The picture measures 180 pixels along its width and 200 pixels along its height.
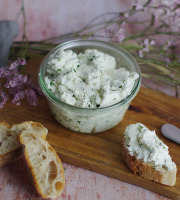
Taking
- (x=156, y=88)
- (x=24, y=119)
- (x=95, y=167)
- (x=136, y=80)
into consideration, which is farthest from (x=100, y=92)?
(x=156, y=88)

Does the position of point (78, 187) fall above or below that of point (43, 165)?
below

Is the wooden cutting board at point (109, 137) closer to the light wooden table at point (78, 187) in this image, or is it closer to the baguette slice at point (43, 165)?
the light wooden table at point (78, 187)

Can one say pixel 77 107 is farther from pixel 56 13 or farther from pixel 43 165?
pixel 56 13

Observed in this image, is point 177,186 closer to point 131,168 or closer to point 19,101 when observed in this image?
point 131,168

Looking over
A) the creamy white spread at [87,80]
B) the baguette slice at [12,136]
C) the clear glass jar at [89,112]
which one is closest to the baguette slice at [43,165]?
the baguette slice at [12,136]

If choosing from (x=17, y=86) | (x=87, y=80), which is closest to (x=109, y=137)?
(x=87, y=80)

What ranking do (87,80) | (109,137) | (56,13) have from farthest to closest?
(56,13), (109,137), (87,80)

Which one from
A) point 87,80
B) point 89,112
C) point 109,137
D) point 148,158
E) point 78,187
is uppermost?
point 87,80

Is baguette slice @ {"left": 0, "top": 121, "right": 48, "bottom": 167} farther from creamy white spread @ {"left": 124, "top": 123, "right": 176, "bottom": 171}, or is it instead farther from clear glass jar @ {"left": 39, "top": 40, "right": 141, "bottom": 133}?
creamy white spread @ {"left": 124, "top": 123, "right": 176, "bottom": 171}
